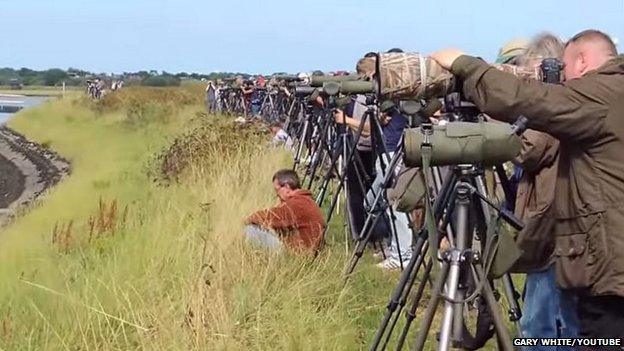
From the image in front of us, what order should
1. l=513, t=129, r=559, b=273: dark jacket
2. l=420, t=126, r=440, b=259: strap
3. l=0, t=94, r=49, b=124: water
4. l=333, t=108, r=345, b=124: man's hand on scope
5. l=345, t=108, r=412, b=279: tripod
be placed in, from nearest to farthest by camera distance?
l=420, t=126, r=440, b=259: strap, l=513, t=129, r=559, b=273: dark jacket, l=345, t=108, r=412, b=279: tripod, l=333, t=108, r=345, b=124: man's hand on scope, l=0, t=94, r=49, b=124: water

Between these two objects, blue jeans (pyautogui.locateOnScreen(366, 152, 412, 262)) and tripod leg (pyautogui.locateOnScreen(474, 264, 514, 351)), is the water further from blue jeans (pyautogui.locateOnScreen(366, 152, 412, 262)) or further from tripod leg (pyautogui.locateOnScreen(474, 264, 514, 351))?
tripod leg (pyautogui.locateOnScreen(474, 264, 514, 351))

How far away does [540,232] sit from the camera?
143 inches

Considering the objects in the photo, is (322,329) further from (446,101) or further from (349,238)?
(349,238)

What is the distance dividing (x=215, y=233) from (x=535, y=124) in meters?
3.77

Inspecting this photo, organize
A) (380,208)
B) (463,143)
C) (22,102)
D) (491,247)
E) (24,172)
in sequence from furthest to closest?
1. (22,102)
2. (24,172)
3. (380,208)
4. (491,247)
5. (463,143)

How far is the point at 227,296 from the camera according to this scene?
512 cm

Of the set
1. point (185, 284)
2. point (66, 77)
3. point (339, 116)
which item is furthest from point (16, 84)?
point (185, 284)

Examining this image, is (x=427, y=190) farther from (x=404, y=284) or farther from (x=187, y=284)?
(x=187, y=284)

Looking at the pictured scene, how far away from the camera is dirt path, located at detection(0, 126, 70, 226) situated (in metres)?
20.3

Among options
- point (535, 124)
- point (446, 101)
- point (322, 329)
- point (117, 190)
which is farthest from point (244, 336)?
point (117, 190)

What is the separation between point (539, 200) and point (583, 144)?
17.3 inches

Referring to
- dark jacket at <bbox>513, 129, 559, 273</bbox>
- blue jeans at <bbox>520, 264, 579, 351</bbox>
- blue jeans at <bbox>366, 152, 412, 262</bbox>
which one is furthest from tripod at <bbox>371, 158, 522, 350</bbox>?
blue jeans at <bbox>366, 152, 412, 262</bbox>

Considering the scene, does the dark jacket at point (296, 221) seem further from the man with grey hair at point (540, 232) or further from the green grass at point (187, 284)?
the man with grey hair at point (540, 232)

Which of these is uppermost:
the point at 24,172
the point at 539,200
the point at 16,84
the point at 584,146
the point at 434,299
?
the point at 584,146
